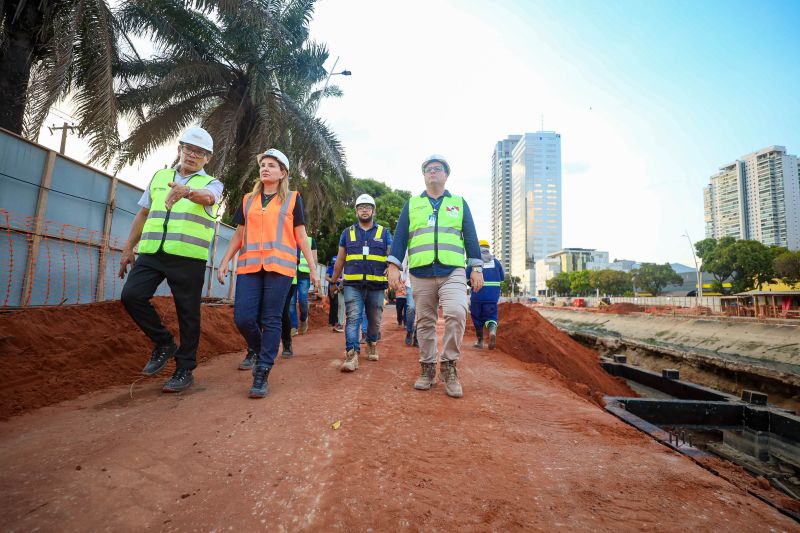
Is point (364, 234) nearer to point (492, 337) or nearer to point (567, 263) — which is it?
point (492, 337)

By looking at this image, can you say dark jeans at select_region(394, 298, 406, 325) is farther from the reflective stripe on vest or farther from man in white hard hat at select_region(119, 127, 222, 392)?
man in white hard hat at select_region(119, 127, 222, 392)

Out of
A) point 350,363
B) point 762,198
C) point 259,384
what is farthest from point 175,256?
point 762,198

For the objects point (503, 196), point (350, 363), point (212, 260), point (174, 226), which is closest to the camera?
point (174, 226)

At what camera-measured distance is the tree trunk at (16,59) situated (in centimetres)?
735

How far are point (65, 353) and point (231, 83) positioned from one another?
11.9 meters

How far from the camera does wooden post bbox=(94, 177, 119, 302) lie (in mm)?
6441

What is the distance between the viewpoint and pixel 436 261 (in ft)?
12.3

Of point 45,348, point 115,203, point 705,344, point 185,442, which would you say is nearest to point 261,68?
point 115,203

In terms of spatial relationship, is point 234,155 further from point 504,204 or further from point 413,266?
point 504,204

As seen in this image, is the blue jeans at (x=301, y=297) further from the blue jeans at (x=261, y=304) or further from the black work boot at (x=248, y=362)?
the blue jeans at (x=261, y=304)

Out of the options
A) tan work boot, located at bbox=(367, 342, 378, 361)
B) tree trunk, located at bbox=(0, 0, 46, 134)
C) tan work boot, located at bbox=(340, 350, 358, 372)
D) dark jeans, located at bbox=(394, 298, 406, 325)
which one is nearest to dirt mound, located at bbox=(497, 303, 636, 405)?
dark jeans, located at bbox=(394, 298, 406, 325)

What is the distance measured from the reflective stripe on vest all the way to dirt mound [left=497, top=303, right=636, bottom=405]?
3.45 meters

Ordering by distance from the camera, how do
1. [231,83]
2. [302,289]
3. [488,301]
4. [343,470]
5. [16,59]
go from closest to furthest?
1. [343,470]
2. [488,301]
3. [16,59]
4. [302,289]
5. [231,83]

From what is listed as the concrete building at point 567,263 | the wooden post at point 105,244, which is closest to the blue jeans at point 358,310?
the wooden post at point 105,244
